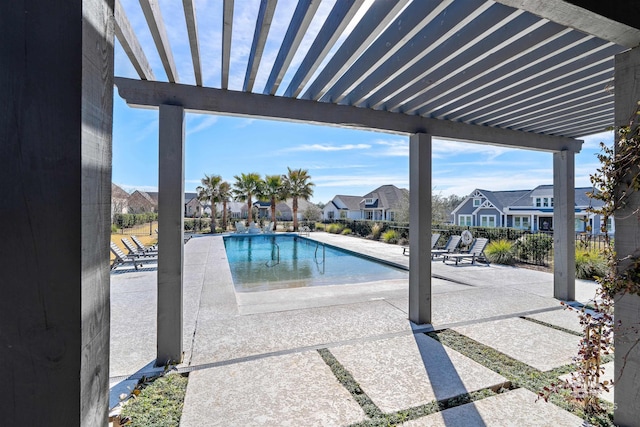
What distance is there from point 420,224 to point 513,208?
29075 millimetres

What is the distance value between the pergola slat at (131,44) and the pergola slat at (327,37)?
1.60 metres

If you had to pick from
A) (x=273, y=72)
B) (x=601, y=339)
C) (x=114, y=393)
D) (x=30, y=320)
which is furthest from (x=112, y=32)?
(x=601, y=339)

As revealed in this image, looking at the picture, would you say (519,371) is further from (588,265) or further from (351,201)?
(351,201)

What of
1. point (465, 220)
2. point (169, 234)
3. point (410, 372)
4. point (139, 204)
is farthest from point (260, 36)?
point (465, 220)

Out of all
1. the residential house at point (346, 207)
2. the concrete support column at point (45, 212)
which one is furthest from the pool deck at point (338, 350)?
the residential house at point (346, 207)

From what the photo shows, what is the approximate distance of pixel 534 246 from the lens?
1014 centimetres

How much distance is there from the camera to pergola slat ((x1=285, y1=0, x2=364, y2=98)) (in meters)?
2.30

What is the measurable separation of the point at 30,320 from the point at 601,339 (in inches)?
141

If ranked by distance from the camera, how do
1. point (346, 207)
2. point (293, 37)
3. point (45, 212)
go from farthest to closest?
1. point (346, 207)
2. point (293, 37)
3. point (45, 212)

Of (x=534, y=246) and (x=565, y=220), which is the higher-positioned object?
(x=565, y=220)

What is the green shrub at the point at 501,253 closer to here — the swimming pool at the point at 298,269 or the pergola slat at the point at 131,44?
the swimming pool at the point at 298,269

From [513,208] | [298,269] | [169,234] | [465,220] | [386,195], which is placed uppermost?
[386,195]

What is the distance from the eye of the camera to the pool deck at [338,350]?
260cm

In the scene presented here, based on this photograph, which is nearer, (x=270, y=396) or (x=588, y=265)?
(x=270, y=396)
